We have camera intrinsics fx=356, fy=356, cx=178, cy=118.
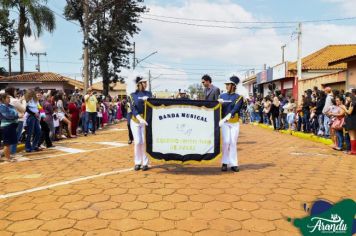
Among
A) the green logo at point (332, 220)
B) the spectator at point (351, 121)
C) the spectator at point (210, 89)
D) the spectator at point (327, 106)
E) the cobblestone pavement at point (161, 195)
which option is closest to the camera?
the green logo at point (332, 220)

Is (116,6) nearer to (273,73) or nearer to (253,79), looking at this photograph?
(273,73)

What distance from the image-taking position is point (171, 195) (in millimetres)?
5242

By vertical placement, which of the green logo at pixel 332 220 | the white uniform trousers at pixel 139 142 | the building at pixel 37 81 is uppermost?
the building at pixel 37 81

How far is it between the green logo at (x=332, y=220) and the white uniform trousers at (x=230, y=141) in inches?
131

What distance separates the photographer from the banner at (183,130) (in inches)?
261

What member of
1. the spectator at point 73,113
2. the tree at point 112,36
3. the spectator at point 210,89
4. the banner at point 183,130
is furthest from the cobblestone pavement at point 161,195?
the tree at point 112,36

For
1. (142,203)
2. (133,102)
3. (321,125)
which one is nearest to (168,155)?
(133,102)

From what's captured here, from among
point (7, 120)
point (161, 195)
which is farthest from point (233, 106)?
point (7, 120)

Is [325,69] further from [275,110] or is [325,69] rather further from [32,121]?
[32,121]

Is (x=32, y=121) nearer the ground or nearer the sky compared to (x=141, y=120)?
nearer the ground

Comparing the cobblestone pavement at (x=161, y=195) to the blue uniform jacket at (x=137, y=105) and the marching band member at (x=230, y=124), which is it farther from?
the blue uniform jacket at (x=137, y=105)

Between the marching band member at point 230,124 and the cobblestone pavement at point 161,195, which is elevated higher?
the marching band member at point 230,124

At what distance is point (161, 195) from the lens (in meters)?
5.23

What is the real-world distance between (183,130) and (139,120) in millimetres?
844
